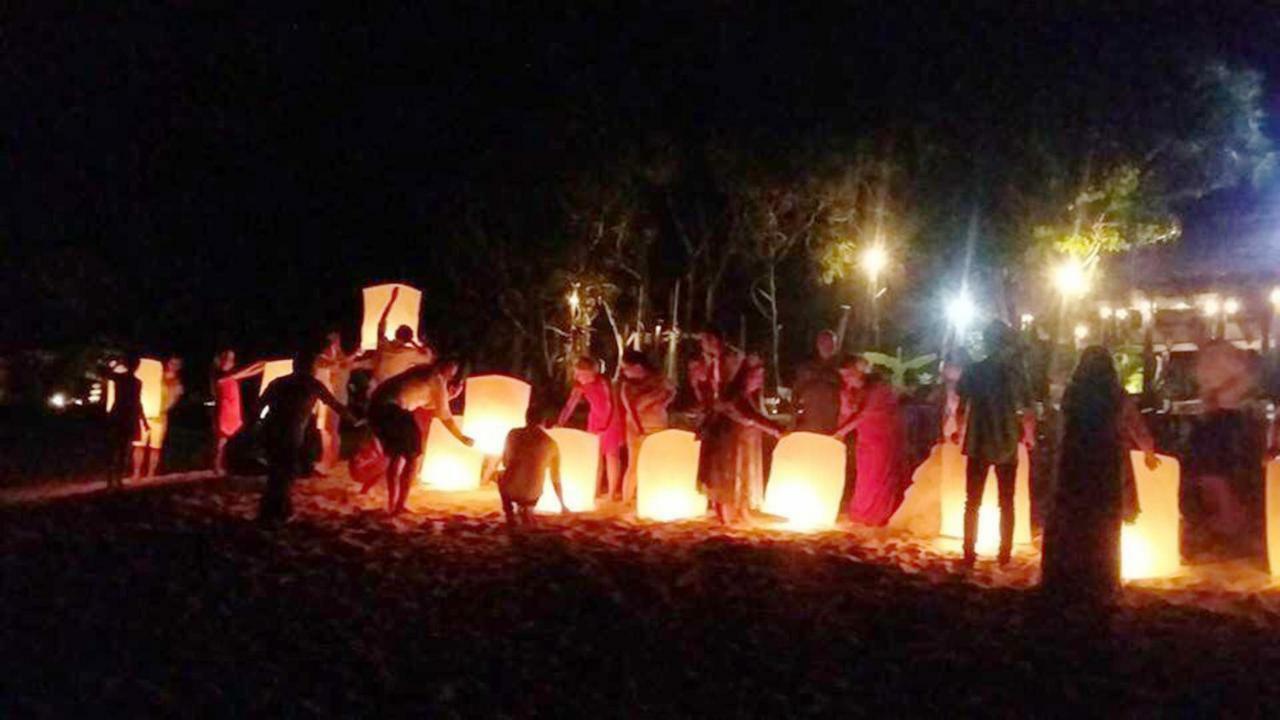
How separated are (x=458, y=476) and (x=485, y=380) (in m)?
1.16

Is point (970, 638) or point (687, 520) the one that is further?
point (687, 520)

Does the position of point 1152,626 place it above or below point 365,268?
below

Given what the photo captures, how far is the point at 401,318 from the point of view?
49.0ft

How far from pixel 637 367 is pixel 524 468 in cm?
228

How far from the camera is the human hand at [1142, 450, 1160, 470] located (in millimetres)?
9570

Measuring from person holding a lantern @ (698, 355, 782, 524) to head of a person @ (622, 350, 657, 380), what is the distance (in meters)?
1.14

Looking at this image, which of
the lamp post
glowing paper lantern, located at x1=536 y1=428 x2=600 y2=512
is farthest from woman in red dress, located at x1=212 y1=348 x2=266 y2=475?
the lamp post

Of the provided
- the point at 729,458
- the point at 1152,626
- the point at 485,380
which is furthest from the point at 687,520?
the point at 1152,626

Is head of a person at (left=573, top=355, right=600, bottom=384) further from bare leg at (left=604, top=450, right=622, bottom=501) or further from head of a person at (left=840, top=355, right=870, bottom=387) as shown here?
head of a person at (left=840, top=355, right=870, bottom=387)

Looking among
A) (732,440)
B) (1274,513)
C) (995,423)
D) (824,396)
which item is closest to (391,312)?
(732,440)

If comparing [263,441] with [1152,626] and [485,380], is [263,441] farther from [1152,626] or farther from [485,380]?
[1152,626]

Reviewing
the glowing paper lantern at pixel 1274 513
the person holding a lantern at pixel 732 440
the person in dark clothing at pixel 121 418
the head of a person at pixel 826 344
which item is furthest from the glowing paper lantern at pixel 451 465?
the glowing paper lantern at pixel 1274 513

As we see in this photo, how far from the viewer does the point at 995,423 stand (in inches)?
388

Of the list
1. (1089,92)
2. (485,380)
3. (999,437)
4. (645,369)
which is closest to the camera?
(999,437)
